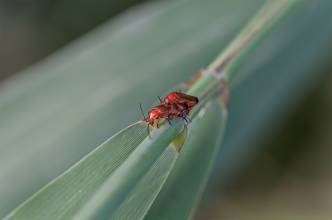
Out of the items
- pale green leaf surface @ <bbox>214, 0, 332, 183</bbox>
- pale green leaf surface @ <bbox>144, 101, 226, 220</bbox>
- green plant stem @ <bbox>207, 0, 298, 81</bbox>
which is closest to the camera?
pale green leaf surface @ <bbox>144, 101, 226, 220</bbox>

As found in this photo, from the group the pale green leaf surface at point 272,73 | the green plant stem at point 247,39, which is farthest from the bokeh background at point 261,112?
the green plant stem at point 247,39

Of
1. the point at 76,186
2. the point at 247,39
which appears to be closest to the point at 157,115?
the point at 76,186

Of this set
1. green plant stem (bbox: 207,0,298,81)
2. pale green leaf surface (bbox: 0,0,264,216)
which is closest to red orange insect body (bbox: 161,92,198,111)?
green plant stem (bbox: 207,0,298,81)

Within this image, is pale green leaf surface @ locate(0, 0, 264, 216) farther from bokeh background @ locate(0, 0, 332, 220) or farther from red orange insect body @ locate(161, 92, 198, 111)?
red orange insect body @ locate(161, 92, 198, 111)

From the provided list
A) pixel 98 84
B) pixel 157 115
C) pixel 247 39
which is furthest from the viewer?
pixel 98 84

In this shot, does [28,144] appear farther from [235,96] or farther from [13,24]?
[13,24]

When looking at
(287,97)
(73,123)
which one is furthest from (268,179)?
(73,123)

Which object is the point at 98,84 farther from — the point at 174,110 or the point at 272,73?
the point at 174,110
